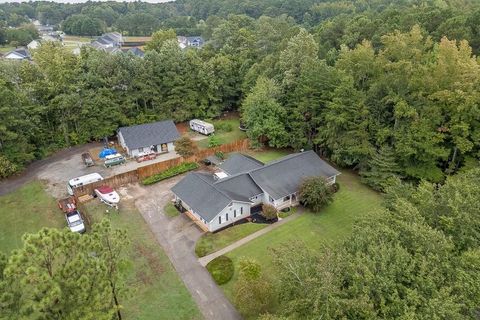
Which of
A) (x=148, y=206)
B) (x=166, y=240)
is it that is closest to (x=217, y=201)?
(x=166, y=240)

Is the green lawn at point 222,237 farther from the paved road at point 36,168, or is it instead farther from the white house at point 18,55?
the white house at point 18,55

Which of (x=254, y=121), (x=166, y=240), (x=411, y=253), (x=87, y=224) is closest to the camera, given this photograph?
(x=411, y=253)

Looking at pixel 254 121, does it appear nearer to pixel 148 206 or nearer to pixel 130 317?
pixel 148 206

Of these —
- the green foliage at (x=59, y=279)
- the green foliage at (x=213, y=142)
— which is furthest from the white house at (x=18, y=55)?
the green foliage at (x=59, y=279)

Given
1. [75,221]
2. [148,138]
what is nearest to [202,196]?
[75,221]

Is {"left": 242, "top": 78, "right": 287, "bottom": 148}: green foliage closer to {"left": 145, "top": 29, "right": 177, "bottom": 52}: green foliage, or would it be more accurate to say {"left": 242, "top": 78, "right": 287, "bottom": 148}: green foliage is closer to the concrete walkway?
the concrete walkway

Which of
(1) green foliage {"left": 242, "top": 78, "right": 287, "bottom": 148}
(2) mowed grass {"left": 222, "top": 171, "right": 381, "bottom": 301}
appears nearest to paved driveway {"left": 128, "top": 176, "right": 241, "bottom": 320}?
(2) mowed grass {"left": 222, "top": 171, "right": 381, "bottom": 301}
